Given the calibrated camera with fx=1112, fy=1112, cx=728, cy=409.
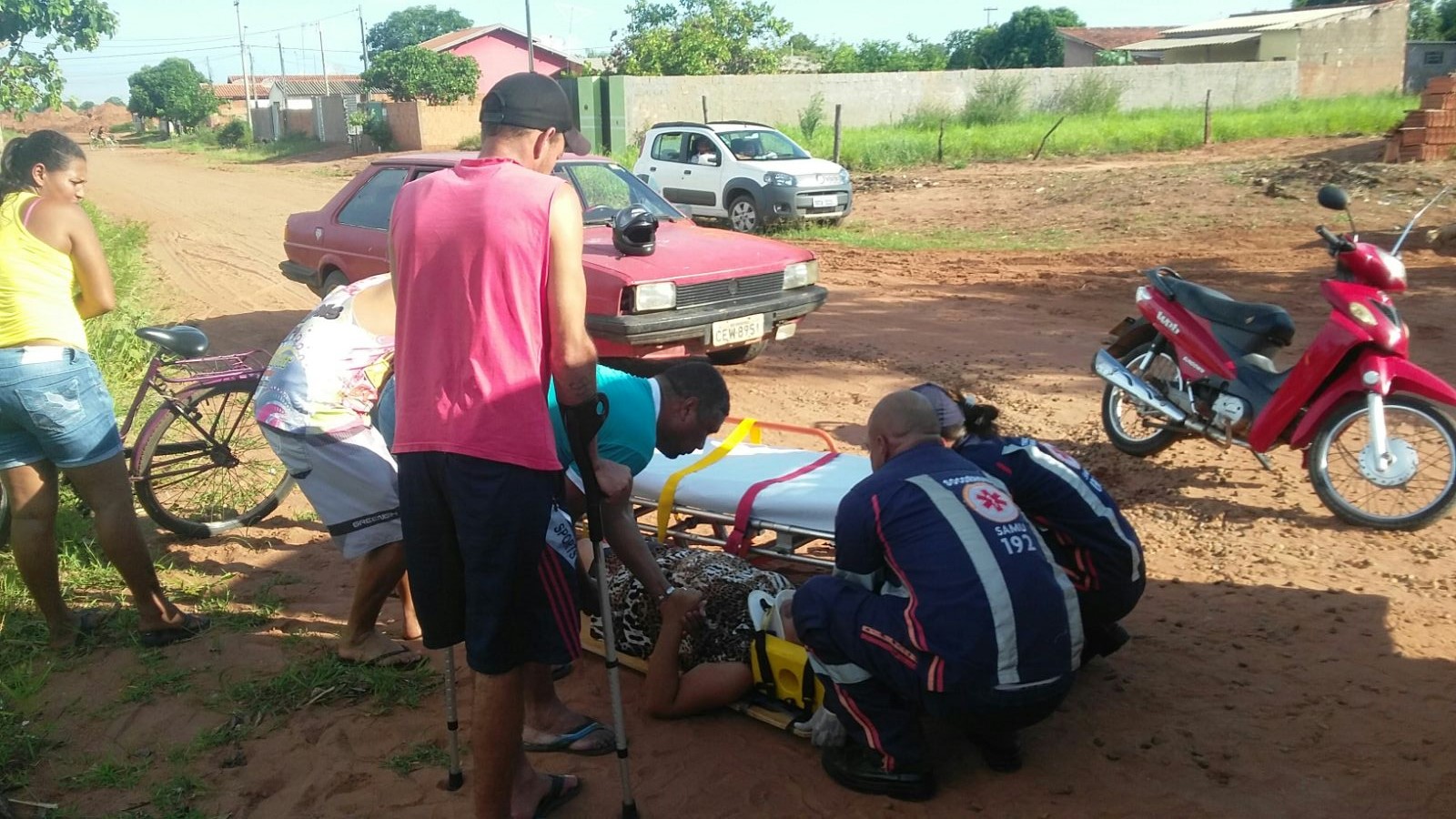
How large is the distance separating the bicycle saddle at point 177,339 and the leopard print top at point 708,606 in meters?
2.56

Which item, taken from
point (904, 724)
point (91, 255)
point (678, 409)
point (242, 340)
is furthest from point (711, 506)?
point (242, 340)

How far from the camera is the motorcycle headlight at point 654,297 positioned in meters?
7.27

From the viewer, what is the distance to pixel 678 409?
377 cm

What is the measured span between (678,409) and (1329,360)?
3.40 m

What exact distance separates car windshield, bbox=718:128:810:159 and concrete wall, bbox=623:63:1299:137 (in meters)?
13.0

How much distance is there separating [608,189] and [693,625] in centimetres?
551

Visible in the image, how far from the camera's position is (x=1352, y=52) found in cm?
3856

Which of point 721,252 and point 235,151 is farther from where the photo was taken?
point 235,151

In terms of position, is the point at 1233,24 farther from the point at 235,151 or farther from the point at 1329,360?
the point at 1329,360

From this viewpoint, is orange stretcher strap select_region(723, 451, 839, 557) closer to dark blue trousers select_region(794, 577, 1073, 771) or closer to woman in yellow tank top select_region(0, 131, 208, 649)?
dark blue trousers select_region(794, 577, 1073, 771)

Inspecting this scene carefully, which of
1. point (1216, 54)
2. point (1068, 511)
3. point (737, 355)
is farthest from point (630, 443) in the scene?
point (1216, 54)

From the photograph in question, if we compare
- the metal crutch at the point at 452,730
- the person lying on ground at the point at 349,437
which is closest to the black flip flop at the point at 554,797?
the metal crutch at the point at 452,730

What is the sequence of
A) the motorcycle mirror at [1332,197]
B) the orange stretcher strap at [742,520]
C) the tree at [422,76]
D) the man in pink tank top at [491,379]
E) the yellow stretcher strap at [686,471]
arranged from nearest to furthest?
the man in pink tank top at [491,379] < the orange stretcher strap at [742,520] < the yellow stretcher strap at [686,471] < the motorcycle mirror at [1332,197] < the tree at [422,76]

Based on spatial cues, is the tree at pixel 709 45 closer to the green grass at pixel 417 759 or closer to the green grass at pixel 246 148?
the green grass at pixel 246 148
